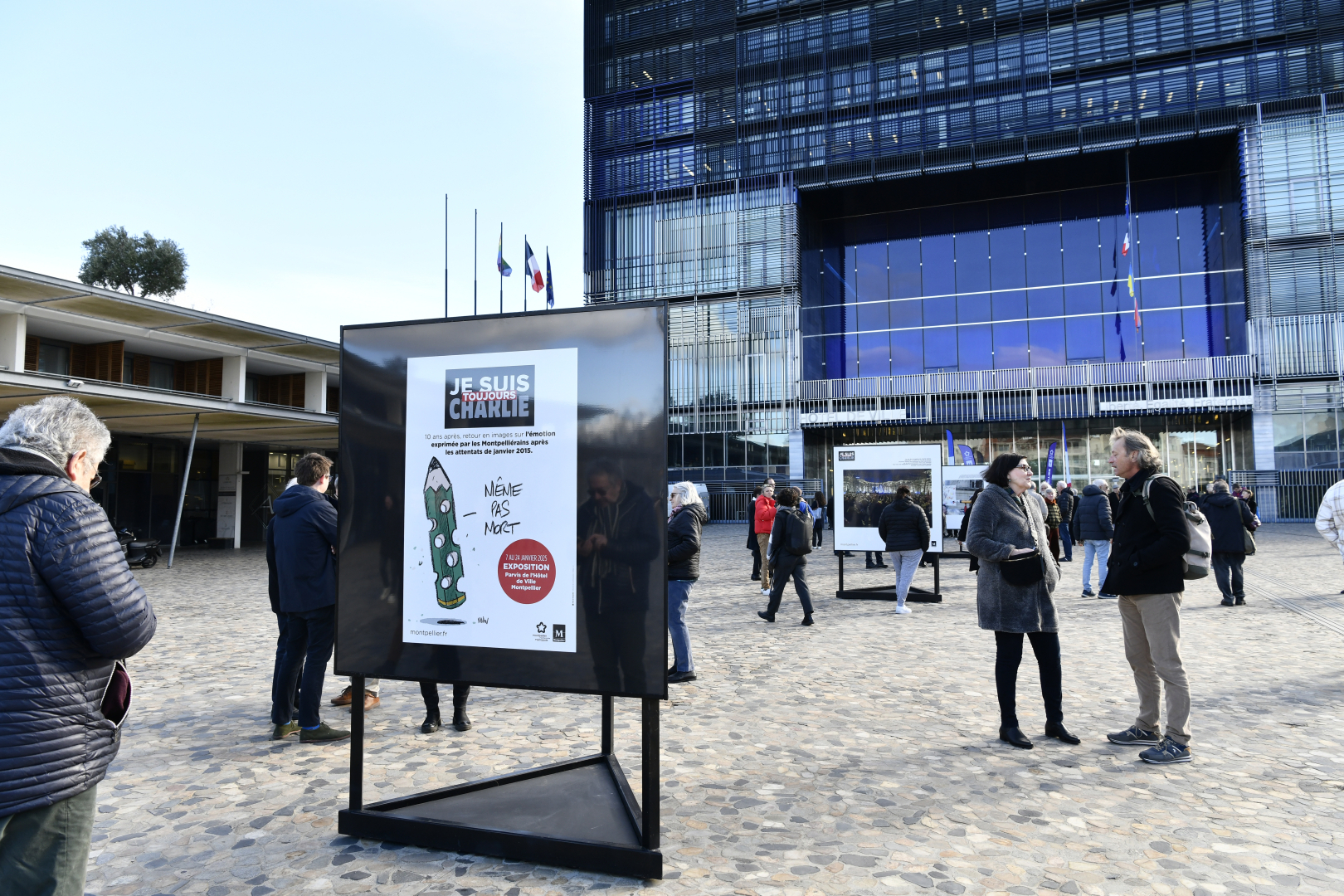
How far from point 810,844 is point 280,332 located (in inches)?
813

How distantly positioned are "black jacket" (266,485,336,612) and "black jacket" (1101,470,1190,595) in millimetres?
4917

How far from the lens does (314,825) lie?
12.7 feet

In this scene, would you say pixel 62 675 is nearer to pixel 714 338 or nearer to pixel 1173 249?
pixel 714 338

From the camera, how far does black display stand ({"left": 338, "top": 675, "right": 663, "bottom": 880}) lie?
3.41m

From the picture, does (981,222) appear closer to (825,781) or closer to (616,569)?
(825,781)

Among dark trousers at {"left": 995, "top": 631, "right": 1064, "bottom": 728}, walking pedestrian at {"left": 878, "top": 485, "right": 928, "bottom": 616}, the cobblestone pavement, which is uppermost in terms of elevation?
walking pedestrian at {"left": 878, "top": 485, "right": 928, "bottom": 616}

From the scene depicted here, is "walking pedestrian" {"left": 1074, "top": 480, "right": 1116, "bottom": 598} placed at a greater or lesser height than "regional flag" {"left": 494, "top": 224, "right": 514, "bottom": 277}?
lesser

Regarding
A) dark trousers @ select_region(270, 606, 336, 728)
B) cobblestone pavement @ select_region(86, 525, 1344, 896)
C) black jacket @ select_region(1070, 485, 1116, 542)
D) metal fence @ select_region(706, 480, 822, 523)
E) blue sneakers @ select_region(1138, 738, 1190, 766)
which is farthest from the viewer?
metal fence @ select_region(706, 480, 822, 523)

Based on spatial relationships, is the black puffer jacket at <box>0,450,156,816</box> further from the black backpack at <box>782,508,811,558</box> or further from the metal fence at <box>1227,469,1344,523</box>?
the metal fence at <box>1227,469,1344,523</box>

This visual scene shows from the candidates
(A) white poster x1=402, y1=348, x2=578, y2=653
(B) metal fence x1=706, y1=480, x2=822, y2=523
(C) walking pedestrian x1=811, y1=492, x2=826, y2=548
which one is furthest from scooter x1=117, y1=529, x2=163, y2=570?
(B) metal fence x1=706, y1=480, x2=822, y2=523

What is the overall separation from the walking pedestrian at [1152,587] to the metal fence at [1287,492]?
29.9 meters

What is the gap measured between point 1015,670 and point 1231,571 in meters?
8.00

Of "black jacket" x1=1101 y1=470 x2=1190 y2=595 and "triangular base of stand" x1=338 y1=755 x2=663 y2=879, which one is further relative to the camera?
"black jacket" x1=1101 y1=470 x2=1190 y2=595

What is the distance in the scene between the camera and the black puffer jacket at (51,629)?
2.11 metres
